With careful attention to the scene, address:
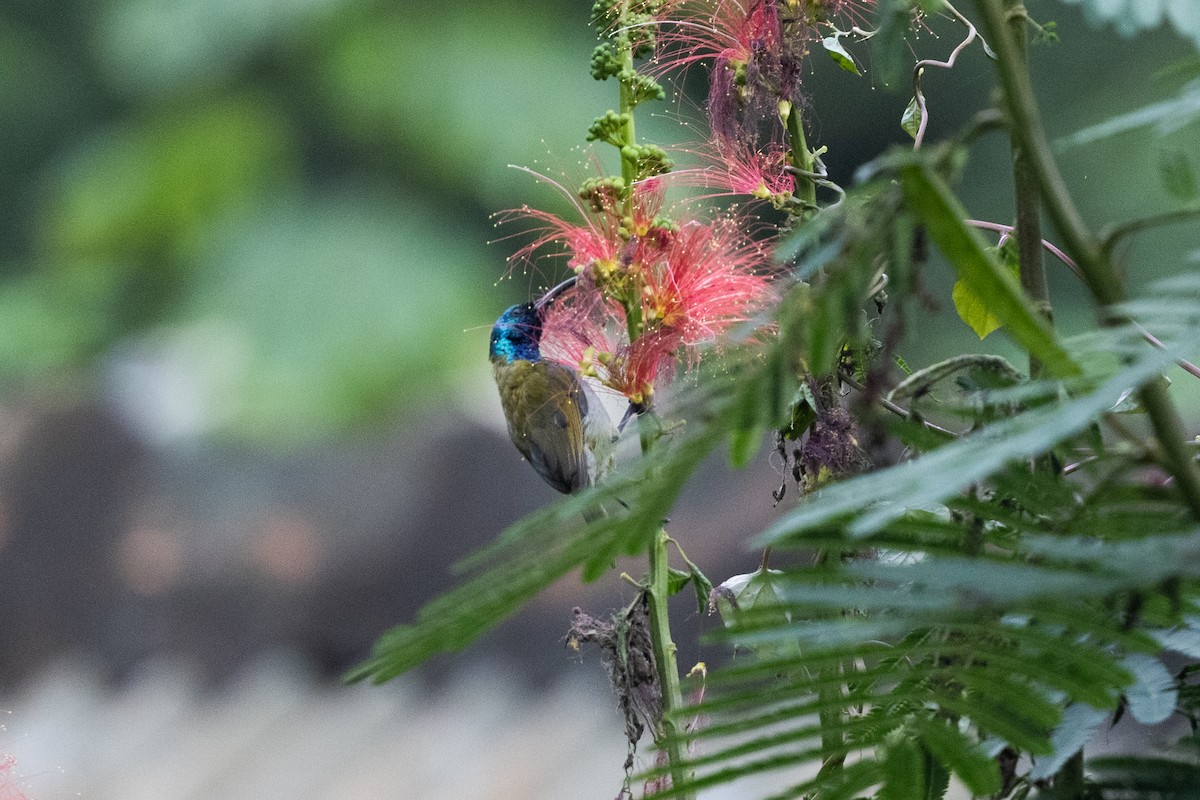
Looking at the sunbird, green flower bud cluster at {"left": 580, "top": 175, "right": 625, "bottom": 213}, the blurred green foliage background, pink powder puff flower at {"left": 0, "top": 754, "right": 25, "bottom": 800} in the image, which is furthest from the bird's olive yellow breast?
the blurred green foliage background

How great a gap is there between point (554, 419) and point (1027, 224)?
56 cm

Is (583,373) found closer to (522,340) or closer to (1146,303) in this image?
(1146,303)

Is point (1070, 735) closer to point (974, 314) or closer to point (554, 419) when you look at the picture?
point (974, 314)

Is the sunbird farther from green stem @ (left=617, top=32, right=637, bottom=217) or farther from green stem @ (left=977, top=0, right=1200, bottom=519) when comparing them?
green stem @ (left=977, top=0, right=1200, bottom=519)

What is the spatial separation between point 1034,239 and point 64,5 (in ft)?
13.8

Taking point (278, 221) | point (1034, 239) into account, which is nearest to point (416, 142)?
point (278, 221)

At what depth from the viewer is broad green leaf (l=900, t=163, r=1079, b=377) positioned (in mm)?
203

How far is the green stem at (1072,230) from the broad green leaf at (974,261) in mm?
18

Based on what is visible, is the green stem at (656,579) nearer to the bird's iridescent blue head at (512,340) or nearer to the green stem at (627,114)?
the green stem at (627,114)

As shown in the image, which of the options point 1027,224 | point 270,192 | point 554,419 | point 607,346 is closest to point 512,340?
point 554,419

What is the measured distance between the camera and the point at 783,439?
51 centimetres

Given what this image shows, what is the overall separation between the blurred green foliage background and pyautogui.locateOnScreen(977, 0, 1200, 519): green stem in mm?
2782

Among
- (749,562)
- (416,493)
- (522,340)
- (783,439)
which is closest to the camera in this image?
(783,439)

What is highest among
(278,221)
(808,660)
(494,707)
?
(278,221)
